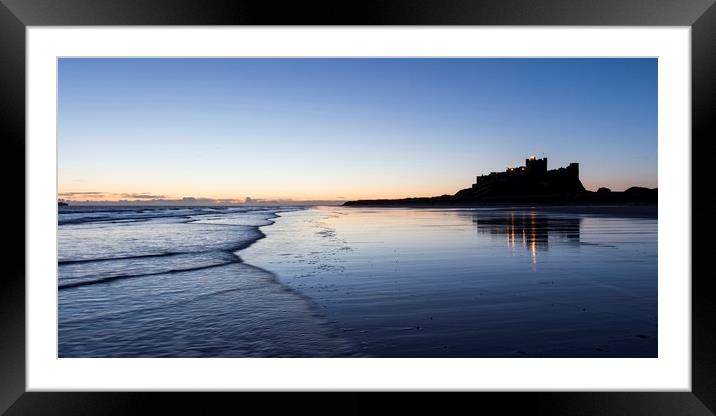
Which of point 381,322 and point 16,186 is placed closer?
point 16,186

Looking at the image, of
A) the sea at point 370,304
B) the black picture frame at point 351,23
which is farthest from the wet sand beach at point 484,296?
the black picture frame at point 351,23

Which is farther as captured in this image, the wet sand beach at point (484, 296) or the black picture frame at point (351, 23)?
the wet sand beach at point (484, 296)

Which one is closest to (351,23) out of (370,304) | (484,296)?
(370,304)

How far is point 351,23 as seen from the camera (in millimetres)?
1928

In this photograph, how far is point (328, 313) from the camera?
3830mm

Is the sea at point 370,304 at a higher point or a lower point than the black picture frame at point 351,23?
lower

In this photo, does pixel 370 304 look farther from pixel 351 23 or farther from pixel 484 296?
pixel 351 23

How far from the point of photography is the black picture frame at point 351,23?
6.23 feet

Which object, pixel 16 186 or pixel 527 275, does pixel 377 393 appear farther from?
pixel 527 275

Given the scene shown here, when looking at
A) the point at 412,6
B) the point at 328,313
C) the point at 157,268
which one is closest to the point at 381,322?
the point at 328,313

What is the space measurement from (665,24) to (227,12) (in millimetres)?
1839

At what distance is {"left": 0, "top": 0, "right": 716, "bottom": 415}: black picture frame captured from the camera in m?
1.90

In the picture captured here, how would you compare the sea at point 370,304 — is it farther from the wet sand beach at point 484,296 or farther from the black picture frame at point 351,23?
the black picture frame at point 351,23

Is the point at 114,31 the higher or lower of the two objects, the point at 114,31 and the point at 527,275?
the higher
